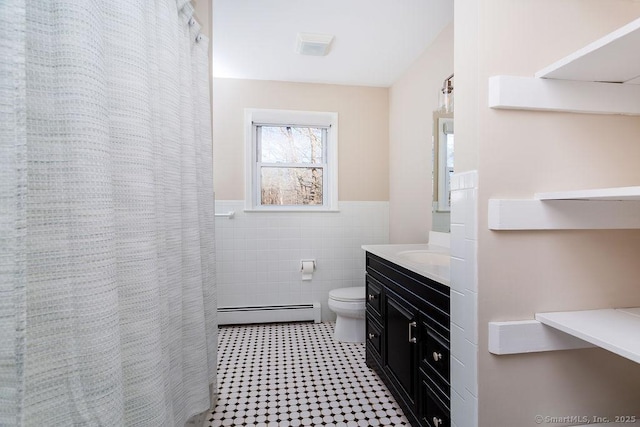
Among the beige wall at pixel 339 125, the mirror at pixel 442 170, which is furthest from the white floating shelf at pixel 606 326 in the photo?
the beige wall at pixel 339 125

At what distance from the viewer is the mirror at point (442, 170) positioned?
2129 millimetres

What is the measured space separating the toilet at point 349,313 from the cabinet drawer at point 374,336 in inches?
12.1

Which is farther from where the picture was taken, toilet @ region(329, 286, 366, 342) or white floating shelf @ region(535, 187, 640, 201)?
toilet @ region(329, 286, 366, 342)

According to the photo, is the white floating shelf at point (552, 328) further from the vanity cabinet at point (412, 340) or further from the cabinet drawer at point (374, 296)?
the cabinet drawer at point (374, 296)

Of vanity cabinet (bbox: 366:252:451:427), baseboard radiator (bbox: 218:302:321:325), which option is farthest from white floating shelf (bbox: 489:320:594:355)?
baseboard radiator (bbox: 218:302:321:325)

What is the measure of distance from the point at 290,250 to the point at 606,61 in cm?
260

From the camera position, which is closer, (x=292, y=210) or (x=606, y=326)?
(x=606, y=326)

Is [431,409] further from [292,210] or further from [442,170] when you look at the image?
[292,210]

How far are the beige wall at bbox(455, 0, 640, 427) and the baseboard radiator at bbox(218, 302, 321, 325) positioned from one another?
2.22m

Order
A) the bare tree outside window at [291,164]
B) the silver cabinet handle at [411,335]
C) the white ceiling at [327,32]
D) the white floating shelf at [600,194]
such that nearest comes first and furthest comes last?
the white floating shelf at [600,194], the silver cabinet handle at [411,335], the white ceiling at [327,32], the bare tree outside window at [291,164]

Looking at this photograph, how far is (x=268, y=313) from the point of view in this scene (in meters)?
3.02

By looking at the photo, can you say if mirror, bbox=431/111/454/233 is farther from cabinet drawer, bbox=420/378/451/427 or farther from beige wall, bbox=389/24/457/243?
cabinet drawer, bbox=420/378/451/427

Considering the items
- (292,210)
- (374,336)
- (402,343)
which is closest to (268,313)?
(292,210)

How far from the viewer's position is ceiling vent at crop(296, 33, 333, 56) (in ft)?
7.32
